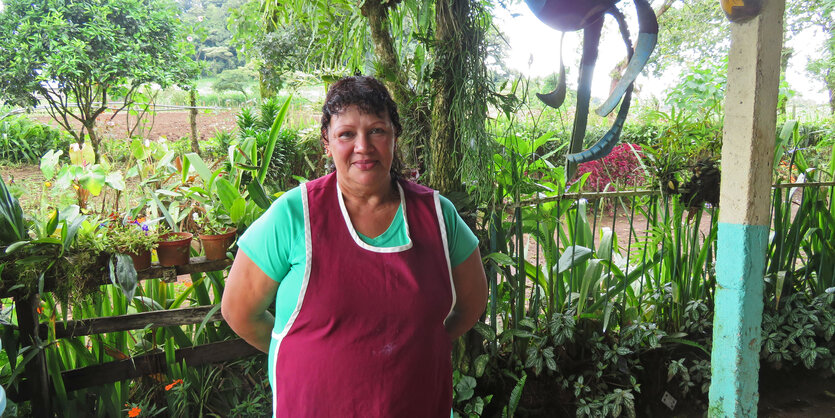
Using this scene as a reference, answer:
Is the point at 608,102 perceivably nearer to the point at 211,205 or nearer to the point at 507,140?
the point at 507,140

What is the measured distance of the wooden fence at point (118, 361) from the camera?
5.87ft

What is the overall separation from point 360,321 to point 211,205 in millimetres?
1417

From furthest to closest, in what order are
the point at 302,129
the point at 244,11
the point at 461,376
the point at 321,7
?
1. the point at 302,129
2. the point at 244,11
3. the point at 461,376
4. the point at 321,7

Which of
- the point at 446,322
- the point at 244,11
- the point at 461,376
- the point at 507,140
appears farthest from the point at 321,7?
the point at 461,376

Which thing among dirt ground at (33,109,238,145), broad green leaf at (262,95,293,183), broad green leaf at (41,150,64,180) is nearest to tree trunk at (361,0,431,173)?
broad green leaf at (262,95,293,183)

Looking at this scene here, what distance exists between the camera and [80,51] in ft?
20.4

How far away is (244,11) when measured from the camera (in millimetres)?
2246

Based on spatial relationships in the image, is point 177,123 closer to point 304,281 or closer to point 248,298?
point 248,298

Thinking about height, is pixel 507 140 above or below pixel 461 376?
above

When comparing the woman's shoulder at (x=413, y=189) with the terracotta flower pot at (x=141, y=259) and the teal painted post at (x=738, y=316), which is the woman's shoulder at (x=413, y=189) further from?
the terracotta flower pot at (x=141, y=259)

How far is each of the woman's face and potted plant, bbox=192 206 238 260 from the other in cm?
109

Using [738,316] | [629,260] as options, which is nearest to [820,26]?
[629,260]

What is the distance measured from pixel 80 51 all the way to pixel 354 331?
7.02 meters

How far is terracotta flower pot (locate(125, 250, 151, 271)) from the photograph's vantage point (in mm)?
1831
